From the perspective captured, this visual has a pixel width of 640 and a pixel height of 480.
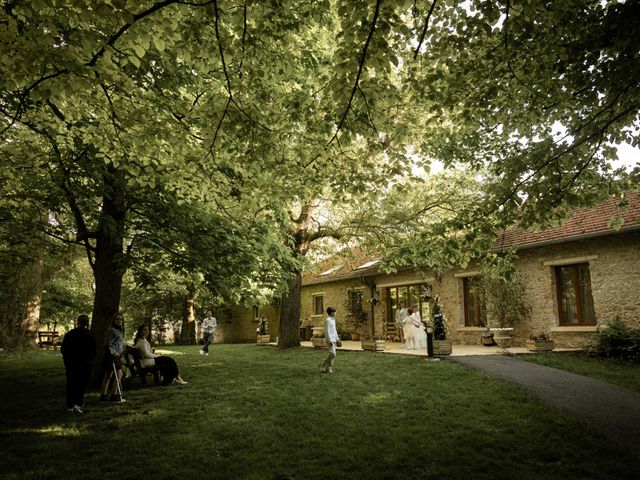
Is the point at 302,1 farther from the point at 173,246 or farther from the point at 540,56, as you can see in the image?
the point at 173,246

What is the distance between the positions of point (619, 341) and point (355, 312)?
464 inches

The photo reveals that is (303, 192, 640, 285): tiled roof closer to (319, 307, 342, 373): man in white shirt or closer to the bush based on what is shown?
the bush

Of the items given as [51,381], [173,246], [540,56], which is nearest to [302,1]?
[540,56]

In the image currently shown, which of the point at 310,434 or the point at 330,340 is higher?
the point at 330,340

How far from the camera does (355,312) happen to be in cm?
2097

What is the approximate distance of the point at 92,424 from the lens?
620 centimetres

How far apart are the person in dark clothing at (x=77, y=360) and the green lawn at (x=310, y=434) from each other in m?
0.30

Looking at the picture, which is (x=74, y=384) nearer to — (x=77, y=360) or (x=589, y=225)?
(x=77, y=360)

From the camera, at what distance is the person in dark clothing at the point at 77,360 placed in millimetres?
6914

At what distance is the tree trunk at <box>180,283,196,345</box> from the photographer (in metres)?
26.3

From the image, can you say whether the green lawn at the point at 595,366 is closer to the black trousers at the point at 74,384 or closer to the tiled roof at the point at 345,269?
the tiled roof at the point at 345,269

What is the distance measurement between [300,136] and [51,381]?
8.75m

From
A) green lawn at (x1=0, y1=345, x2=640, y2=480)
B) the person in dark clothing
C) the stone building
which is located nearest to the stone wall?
the stone building

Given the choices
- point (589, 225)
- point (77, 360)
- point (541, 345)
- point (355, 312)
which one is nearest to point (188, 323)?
point (355, 312)
